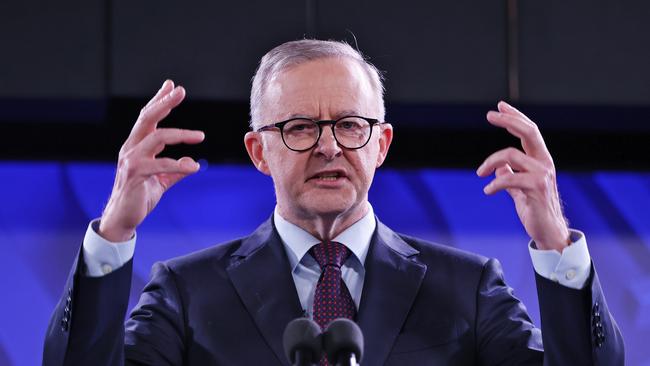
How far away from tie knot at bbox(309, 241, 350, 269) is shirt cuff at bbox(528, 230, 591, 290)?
0.47 m

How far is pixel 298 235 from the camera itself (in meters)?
2.22

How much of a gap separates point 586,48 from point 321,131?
2.17m

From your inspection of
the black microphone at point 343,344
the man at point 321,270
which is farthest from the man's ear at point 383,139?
the black microphone at point 343,344

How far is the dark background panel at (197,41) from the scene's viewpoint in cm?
377

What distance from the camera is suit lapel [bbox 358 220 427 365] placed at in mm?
2031

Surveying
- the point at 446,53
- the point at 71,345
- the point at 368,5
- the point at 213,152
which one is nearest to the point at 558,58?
the point at 446,53

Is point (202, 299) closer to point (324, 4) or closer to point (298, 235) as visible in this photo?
point (298, 235)

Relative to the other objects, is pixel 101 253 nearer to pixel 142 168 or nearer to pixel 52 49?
pixel 142 168

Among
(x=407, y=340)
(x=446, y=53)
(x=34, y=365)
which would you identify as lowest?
(x=34, y=365)

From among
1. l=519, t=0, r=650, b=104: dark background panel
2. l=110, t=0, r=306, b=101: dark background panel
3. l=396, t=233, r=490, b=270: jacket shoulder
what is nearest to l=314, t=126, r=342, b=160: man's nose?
l=396, t=233, r=490, b=270: jacket shoulder

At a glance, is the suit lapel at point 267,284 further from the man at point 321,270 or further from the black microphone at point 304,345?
the black microphone at point 304,345

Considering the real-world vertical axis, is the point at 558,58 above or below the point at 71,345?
above

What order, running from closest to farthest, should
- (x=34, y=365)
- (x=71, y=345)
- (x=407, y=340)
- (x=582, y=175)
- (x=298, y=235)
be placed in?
1. (x=71, y=345)
2. (x=407, y=340)
3. (x=298, y=235)
4. (x=34, y=365)
5. (x=582, y=175)

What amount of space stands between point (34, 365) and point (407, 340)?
215 centimetres
